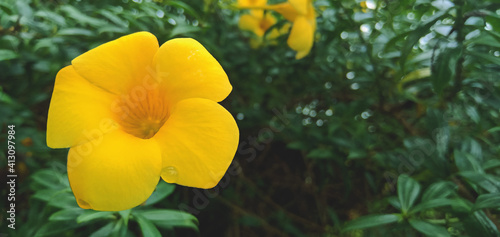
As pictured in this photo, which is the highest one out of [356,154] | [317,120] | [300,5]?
[300,5]

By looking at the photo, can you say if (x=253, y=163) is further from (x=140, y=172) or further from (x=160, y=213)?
(x=140, y=172)

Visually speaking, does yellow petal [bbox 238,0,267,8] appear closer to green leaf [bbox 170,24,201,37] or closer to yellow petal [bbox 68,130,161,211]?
green leaf [bbox 170,24,201,37]

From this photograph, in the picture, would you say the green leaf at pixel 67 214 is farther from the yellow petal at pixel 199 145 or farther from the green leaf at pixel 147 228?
the yellow petal at pixel 199 145

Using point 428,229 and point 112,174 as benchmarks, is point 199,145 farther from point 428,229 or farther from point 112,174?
point 428,229

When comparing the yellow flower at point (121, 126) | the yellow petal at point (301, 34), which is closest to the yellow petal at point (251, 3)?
the yellow petal at point (301, 34)

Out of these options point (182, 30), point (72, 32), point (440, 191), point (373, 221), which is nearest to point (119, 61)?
point (182, 30)

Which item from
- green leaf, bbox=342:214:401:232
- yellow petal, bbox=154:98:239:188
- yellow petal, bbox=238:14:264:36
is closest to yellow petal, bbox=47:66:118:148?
yellow petal, bbox=154:98:239:188

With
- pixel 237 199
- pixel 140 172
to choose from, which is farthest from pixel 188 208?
Answer: pixel 140 172
